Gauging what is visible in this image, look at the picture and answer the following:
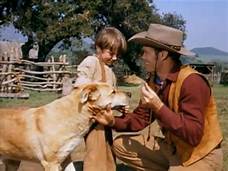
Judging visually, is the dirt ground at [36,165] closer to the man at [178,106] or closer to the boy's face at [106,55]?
the boy's face at [106,55]

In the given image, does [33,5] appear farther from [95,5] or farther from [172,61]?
[172,61]

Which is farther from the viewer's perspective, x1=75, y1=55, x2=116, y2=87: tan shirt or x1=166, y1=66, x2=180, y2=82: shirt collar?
x1=75, y1=55, x2=116, y2=87: tan shirt

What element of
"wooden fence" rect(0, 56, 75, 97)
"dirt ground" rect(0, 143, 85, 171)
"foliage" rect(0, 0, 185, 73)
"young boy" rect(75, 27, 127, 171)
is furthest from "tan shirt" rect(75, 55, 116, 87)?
"foliage" rect(0, 0, 185, 73)

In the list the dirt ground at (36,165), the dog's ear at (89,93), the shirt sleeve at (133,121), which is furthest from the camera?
the dirt ground at (36,165)

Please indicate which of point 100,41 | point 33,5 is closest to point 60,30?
point 33,5

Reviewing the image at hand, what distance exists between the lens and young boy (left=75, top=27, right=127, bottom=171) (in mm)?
5668

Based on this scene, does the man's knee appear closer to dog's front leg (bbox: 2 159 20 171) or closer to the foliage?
dog's front leg (bbox: 2 159 20 171)

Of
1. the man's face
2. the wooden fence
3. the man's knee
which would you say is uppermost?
the man's face

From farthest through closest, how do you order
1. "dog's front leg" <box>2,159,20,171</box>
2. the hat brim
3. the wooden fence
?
the wooden fence
"dog's front leg" <box>2,159,20,171</box>
the hat brim

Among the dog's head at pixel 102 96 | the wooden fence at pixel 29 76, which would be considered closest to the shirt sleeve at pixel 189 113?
the dog's head at pixel 102 96

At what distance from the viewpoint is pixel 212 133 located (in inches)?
191

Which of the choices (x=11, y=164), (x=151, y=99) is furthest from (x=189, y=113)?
(x=11, y=164)

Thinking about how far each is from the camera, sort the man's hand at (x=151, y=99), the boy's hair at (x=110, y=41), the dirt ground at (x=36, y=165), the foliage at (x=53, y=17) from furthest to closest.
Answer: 1. the foliage at (x=53, y=17)
2. the dirt ground at (x=36, y=165)
3. the boy's hair at (x=110, y=41)
4. the man's hand at (x=151, y=99)

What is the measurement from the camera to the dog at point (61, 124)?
5.28m
